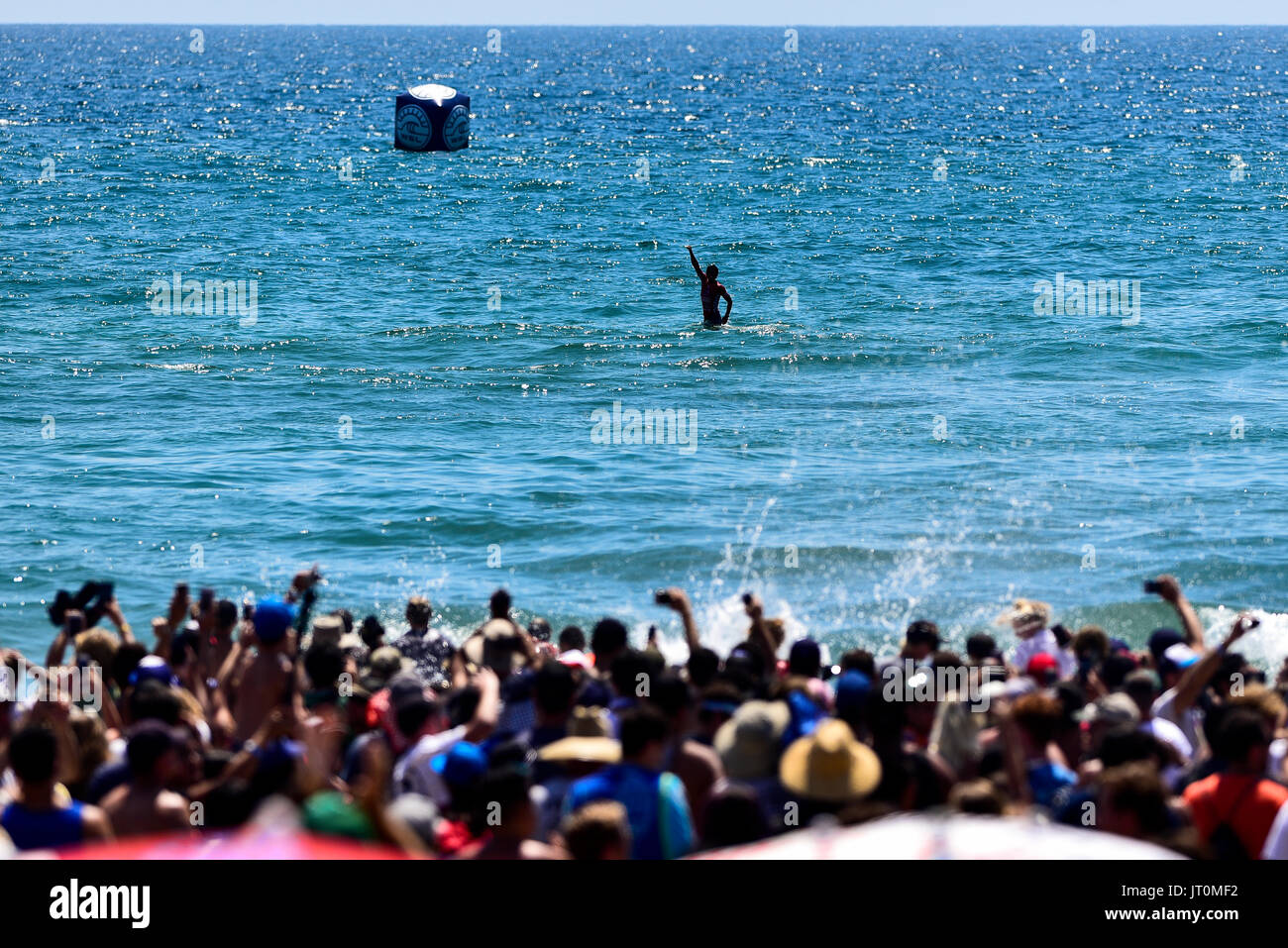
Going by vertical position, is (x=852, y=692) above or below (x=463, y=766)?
above

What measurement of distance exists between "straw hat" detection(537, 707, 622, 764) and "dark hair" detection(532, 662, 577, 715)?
0.25 feet

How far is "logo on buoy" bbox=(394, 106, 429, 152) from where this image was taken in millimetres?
33250

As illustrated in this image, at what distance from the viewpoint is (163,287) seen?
1287 inches

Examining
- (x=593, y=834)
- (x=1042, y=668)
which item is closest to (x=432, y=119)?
(x=1042, y=668)

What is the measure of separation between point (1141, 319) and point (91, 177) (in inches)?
1453

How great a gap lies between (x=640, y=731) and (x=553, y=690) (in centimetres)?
96

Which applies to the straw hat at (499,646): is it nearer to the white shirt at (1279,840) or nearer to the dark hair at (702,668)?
the dark hair at (702,668)

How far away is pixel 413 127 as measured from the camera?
33844 mm

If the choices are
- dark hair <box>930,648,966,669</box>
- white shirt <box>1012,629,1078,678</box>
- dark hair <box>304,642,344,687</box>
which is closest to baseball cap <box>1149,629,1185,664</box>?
white shirt <box>1012,629,1078,678</box>

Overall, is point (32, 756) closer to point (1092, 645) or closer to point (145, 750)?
point (145, 750)

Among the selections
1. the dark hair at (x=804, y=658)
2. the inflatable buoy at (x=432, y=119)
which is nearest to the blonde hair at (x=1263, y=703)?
the dark hair at (x=804, y=658)
